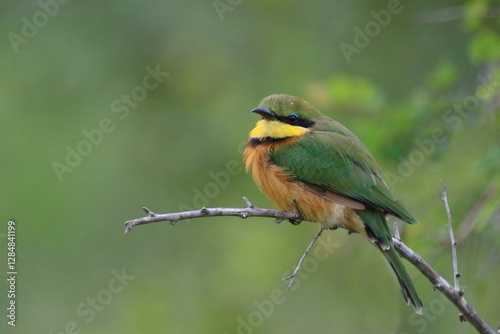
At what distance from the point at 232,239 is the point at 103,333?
1439 mm

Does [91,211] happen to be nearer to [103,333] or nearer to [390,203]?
[103,333]

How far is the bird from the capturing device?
12.7 ft

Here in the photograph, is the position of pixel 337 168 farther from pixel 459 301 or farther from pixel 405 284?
pixel 459 301

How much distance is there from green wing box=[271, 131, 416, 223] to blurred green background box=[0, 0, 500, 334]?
1.94 metres

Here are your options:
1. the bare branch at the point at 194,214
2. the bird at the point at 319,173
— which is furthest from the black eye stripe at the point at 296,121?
the bare branch at the point at 194,214

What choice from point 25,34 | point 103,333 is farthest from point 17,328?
point 25,34

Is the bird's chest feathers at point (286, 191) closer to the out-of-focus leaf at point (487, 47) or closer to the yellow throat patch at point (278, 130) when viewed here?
the yellow throat patch at point (278, 130)

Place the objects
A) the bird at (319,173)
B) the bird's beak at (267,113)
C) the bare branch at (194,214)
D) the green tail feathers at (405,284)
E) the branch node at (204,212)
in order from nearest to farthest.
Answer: the bare branch at (194,214) < the branch node at (204,212) < the green tail feathers at (405,284) < the bird at (319,173) < the bird's beak at (267,113)

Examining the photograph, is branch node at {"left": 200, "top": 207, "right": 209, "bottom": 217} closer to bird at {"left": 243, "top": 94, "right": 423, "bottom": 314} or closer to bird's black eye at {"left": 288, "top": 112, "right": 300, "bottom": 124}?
bird at {"left": 243, "top": 94, "right": 423, "bottom": 314}

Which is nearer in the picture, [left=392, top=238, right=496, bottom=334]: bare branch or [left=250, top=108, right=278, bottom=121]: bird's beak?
[left=392, top=238, right=496, bottom=334]: bare branch

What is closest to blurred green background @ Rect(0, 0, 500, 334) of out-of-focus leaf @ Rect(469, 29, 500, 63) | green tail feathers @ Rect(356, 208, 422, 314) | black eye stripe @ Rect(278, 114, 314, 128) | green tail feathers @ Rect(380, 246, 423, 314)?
out-of-focus leaf @ Rect(469, 29, 500, 63)

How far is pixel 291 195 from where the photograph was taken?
4094 mm

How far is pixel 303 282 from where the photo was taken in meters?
7.18

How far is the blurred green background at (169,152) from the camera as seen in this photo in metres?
6.57
